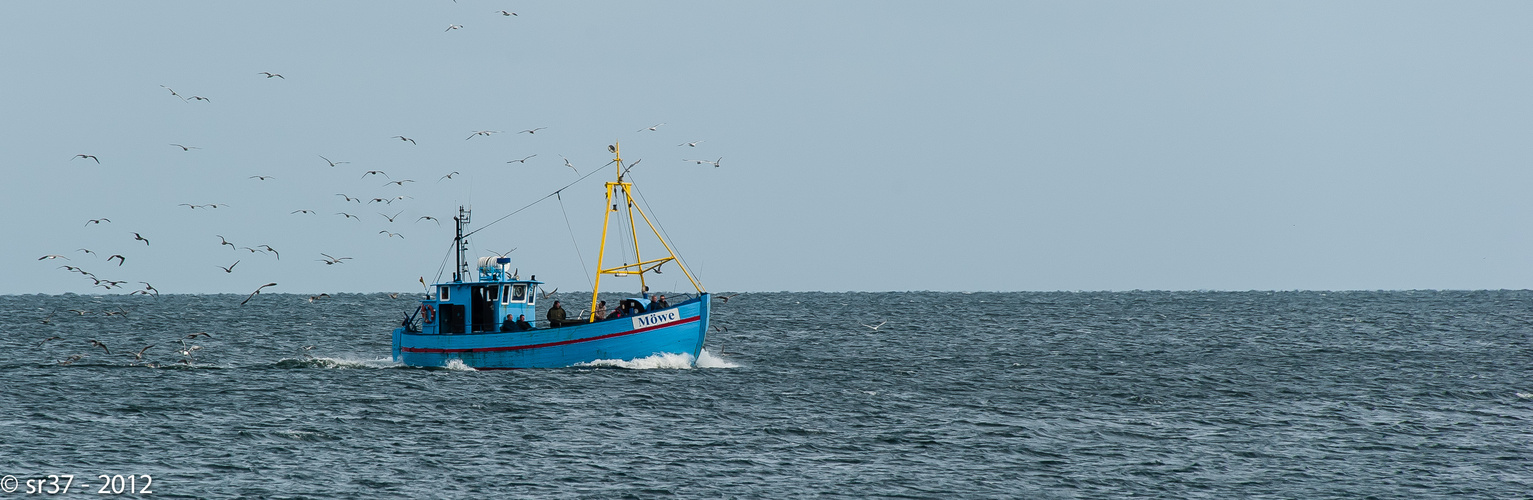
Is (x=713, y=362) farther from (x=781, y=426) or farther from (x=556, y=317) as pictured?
(x=781, y=426)

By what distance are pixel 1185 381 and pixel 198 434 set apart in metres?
28.0

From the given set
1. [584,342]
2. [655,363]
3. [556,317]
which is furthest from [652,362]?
[556,317]

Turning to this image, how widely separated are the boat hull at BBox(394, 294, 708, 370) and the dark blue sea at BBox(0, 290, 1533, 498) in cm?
54

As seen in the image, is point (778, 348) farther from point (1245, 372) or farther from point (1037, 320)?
point (1037, 320)

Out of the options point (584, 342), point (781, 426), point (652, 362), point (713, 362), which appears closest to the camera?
point (781, 426)

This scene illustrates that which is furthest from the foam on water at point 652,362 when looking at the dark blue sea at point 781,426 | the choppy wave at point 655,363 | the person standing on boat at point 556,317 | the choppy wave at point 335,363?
the choppy wave at point 335,363

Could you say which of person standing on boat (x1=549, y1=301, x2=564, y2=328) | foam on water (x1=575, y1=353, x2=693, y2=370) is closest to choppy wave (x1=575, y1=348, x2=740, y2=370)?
foam on water (x1=575, y1=353, x2=693, y2=370)

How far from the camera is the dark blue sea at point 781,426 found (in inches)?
942

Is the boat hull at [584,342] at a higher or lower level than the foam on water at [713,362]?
higher

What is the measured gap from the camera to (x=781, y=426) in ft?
99.1

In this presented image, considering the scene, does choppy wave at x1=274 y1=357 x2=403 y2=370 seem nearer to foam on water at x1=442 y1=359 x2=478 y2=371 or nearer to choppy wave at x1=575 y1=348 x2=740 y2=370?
foam on water at x1=442 y1=359 x2=478 y2=371

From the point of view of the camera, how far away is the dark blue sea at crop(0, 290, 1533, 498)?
2394 cm

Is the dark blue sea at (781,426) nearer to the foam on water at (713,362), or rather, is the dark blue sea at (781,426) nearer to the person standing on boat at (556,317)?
the foam on water at (713,362)

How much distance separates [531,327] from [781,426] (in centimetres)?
1241
